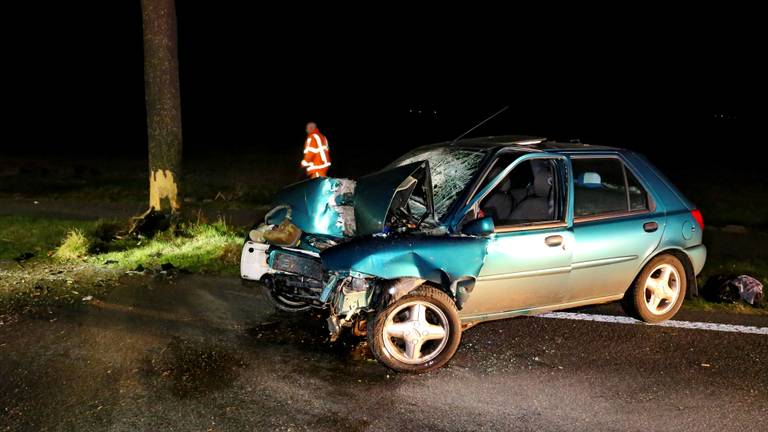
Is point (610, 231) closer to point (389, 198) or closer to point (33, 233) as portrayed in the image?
point (389, 198)

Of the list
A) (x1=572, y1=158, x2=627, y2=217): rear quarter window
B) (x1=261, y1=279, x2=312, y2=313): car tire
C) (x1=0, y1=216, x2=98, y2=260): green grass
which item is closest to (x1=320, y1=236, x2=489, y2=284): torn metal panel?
(x1=572, y1=158, x2=627, y2=217): rear quarter window

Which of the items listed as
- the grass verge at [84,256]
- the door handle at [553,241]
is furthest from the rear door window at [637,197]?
the grass verge at [84,256]

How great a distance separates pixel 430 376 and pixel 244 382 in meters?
1.21

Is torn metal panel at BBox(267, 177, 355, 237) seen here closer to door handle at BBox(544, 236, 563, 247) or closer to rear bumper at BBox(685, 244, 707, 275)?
door handle at BBox(544, 236, 563, 247)

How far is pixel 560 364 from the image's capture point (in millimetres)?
4738

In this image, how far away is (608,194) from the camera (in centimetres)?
543

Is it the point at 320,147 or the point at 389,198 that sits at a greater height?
the point at 320,147

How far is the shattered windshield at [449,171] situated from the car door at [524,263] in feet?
0.83

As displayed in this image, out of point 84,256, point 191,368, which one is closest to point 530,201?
point 191,368

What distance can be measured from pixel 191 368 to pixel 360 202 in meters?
1.69

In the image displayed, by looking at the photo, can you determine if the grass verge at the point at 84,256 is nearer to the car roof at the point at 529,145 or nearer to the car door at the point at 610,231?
the car roof at the point at 529,145

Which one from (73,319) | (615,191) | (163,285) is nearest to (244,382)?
(73,319)

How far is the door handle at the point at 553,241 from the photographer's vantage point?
193 inches

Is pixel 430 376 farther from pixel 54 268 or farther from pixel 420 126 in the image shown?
pixel 420 126
